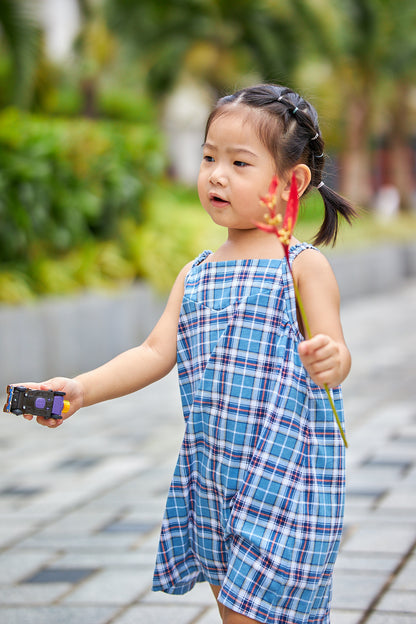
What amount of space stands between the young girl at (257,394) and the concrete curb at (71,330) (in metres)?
4.77

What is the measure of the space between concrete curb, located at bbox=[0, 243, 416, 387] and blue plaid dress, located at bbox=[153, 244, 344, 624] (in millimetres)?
4814

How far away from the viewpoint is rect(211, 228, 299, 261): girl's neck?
2.20 metres

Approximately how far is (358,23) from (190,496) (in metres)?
16.5

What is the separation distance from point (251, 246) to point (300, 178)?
7.4 inches

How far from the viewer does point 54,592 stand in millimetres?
3320

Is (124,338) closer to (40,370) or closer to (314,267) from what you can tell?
(40,370)

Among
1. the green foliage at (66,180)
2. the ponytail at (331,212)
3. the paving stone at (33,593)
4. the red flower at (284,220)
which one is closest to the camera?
the red flower at (284,220)

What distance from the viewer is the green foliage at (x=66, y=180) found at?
7.47 metres

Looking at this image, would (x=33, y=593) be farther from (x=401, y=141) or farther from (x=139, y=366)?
(x=401, y=141)

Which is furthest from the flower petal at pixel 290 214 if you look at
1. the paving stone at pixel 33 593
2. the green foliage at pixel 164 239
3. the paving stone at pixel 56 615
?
the green foliage at pixel 164 239

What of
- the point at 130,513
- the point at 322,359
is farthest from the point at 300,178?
the point at 130,513

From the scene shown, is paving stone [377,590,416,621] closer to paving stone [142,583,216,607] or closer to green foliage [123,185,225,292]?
paving stone [142,583,216,607]

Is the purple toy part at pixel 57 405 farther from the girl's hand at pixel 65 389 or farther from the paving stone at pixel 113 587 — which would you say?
the paving stone at pixel 113 587

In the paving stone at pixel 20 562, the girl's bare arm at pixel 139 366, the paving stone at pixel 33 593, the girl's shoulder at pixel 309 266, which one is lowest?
the paving stone at pixel 33 593
